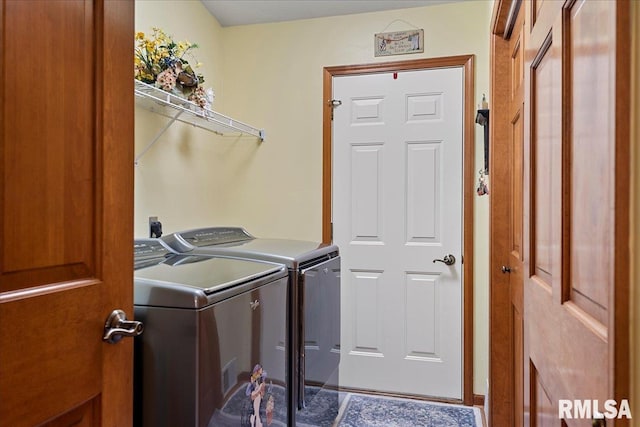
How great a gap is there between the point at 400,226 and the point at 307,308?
1108 mm

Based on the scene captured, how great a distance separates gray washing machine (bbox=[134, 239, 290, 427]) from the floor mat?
3.75ft

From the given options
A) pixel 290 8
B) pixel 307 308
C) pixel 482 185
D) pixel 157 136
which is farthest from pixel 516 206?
pixel 290 8

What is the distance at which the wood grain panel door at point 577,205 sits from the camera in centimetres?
55

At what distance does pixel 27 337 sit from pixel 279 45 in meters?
2.65

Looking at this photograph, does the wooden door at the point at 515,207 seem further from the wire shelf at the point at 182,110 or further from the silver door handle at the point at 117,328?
the wire shelf at the point at 182,110

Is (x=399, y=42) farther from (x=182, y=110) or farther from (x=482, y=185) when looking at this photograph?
(x=182, y=110)

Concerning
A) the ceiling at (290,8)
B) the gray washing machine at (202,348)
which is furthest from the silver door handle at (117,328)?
the ceiling at (290,8)

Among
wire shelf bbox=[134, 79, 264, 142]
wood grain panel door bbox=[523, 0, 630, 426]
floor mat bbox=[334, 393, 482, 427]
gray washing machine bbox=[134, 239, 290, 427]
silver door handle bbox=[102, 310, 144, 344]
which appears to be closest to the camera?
wood grain panel door bbox=[523, 0, 630, 426]

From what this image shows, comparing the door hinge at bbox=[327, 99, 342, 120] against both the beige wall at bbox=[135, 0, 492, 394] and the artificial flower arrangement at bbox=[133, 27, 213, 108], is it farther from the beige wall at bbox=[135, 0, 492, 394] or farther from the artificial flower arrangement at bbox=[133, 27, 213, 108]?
the artificial flower arrangement at bbox=[133, 27, 213, 108]

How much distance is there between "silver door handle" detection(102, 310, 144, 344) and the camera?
0.95 m

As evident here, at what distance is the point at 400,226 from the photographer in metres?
2.84

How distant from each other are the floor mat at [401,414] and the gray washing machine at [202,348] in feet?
3.75

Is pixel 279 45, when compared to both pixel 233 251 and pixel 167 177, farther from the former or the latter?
pixel 233 251

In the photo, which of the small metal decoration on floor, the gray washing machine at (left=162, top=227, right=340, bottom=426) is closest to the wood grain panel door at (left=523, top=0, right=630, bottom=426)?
the gray washing machine at (left=162, top=227, right=340, bottom=426)
